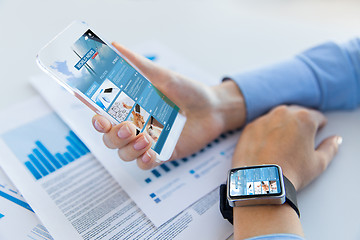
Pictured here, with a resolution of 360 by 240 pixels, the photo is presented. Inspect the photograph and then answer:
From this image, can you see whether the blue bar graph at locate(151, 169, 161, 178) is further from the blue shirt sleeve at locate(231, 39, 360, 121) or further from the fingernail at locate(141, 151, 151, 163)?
the blue shirt sleeve at locate(231, 39, 360, 121)

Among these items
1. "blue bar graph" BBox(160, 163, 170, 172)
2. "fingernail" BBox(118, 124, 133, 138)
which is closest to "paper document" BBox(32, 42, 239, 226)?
"blue bar graph" BBox(160, 163, 170, 172)

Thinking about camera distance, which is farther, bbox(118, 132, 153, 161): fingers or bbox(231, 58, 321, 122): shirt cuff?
bbox(231, 58, 321, 122): shirt cuff

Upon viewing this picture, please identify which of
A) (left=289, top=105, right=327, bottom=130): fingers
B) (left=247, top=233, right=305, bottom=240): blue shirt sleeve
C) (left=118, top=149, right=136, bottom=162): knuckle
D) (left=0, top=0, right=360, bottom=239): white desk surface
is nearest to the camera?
(left=247, top=233, right=305, bottom=240): blue shirt sleeve

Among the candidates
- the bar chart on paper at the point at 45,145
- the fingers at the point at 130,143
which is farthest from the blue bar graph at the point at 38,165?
the fingers at the point at 130,143

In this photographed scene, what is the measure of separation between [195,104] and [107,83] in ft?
0.71

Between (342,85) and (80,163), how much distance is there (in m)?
0.57

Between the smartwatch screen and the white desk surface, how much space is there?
1.07ft

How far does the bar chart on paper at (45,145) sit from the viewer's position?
586 millimetres

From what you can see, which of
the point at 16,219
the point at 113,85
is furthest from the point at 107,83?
the point at 16,219

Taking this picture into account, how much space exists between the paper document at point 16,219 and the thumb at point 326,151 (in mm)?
456

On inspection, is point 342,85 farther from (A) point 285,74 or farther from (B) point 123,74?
(B) point 123,74

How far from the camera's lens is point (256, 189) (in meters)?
0.48

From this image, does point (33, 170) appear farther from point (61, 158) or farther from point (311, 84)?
point (311, 84)

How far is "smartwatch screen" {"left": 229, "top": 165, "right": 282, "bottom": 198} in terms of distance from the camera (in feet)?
1.57
